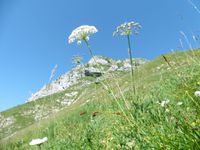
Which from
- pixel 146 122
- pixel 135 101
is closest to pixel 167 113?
pixel 146 122

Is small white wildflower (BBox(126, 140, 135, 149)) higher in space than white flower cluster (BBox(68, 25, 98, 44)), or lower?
lower

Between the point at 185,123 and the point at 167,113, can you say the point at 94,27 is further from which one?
the point at 185,123

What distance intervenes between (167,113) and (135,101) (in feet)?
2.65

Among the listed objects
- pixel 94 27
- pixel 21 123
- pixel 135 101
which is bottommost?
pixel 135 101

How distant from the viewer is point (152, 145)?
330cm

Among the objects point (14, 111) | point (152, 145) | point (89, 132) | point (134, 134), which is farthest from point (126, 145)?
point (14, 111)

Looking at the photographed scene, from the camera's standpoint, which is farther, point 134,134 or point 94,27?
point 94,27

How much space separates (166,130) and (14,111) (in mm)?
166368

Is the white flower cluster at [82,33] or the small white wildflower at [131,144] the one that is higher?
the white flower cluster at [82,33]

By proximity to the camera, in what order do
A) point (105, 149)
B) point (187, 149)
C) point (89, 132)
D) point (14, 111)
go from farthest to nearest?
point (14, 111), point (89, 132), point (105, 149), point (187, 149)

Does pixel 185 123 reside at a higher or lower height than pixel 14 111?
lower

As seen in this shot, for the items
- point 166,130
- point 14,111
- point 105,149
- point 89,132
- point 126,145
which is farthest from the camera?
point 14,111

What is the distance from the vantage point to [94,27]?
5.43m

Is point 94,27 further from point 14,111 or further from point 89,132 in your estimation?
point 14,111
